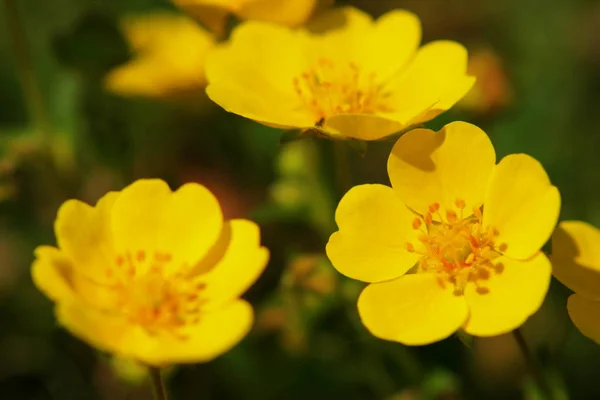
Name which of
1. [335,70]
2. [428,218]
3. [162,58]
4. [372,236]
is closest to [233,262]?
[372,236]

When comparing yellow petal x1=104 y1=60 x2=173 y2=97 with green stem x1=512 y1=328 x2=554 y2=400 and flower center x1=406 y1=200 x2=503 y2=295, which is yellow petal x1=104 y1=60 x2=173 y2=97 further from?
green stem x1=512 y1=328 x2=554 y2=400

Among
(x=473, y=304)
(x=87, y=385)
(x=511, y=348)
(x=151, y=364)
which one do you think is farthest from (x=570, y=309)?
(x=87, y=385)

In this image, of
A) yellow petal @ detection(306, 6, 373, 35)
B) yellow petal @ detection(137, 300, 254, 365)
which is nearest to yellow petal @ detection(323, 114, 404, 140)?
yellow petal @ detection(137, 300, 254, 365)

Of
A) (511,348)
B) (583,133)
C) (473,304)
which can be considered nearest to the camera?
(473,304)

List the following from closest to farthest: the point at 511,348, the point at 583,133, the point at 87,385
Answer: the point at 87,385
the point at 511,348
the point at 583,133

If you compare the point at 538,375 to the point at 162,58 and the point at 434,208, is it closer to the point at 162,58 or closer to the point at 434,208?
the point at 434,208

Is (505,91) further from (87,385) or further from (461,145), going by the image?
(87,385)

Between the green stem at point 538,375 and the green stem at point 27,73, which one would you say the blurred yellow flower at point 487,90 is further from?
the green stem at point 27,73

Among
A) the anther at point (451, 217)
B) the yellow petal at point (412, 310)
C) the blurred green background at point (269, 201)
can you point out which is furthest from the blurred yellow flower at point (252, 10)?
the yellow petal at point (412, 310)
